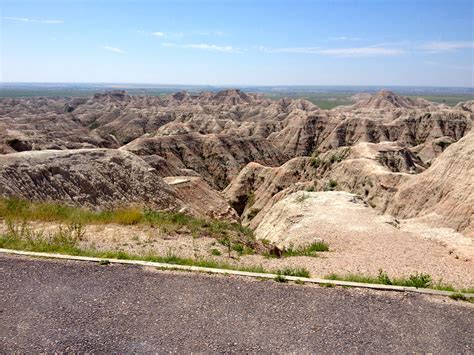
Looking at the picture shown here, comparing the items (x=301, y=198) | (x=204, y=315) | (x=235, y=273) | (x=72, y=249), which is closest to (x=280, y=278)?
(x=235, y=273)

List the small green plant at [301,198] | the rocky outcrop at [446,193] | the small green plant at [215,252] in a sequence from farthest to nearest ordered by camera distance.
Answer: the small green plant at [301,198] → the rocky outcrop at [446,193] → the small green plant at [215,252]

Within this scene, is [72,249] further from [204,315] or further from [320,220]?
[320,220]

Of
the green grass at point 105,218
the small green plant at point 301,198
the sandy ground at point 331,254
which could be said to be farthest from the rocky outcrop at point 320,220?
the green grass at point 105,218

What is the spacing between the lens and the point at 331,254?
12164 millimetres

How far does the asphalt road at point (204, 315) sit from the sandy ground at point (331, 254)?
5.94 feet

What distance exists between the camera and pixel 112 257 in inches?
351

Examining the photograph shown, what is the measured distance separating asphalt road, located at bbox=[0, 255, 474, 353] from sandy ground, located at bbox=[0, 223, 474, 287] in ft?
5.94

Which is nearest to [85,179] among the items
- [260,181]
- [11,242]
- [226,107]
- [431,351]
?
[11,242]

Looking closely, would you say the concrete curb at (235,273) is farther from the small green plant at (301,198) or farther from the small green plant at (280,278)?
the small green plant at (301,198)

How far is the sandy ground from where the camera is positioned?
33.1ft

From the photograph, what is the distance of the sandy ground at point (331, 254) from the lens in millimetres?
10078

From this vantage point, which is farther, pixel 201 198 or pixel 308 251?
pixel 201 198

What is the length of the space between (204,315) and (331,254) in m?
6.54

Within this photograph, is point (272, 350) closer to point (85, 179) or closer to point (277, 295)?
point (277, 295)
